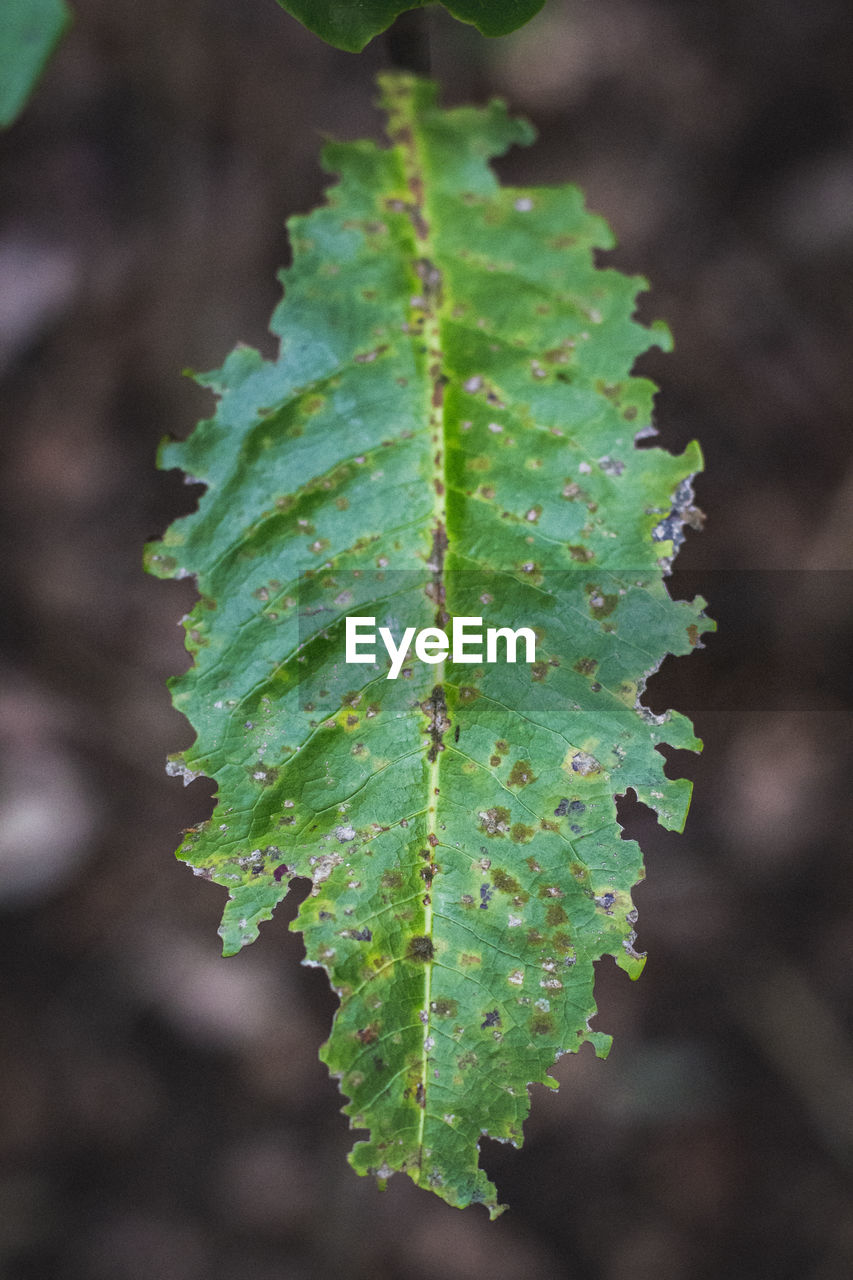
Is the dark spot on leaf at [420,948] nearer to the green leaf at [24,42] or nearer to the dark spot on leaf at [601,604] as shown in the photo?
the dark spot on leaf at [601,604]

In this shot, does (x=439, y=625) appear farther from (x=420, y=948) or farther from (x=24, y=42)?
(x=24, y=42)

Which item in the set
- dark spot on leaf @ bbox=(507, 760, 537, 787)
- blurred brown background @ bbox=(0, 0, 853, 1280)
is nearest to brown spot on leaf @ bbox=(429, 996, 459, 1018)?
dark spot on leaf @ bbox=(507, 760, 537, 787)

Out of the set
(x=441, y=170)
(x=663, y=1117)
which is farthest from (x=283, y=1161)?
(x=441, y=170)

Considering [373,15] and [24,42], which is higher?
[373,15]

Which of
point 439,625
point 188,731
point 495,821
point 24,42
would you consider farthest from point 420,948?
point 188,731

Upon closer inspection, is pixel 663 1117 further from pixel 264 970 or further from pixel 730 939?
pixel 264 970
